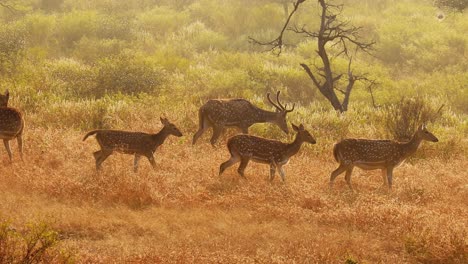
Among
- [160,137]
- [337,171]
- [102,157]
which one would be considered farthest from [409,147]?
[102,157]

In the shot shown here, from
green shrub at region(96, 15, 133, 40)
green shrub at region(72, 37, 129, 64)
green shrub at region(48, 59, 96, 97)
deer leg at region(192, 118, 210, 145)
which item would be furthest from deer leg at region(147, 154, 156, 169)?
green shrub at region(96, 15, 133, 40)

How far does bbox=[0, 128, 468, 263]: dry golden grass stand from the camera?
382 inches

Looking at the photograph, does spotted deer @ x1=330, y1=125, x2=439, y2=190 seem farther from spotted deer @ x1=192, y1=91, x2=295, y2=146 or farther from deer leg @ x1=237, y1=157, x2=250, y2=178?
spotted deer @ x1=192, y1=91, x2=295, y2=146

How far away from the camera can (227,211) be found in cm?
1139

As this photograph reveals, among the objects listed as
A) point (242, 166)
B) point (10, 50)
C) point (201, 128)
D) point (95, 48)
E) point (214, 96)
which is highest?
point (242, 166)

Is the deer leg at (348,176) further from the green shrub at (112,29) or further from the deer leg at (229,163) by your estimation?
the green shrub at (112,29)

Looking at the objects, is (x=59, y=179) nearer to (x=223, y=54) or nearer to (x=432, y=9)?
(x=223, y=54)

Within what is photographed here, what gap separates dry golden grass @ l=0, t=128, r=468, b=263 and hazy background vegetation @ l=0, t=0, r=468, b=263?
0.04 meters

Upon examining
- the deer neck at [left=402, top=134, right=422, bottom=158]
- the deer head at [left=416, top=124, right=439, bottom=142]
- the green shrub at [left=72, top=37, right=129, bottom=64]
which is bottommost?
the green shrub at [left=72, top=37, right=129, bottom=64]

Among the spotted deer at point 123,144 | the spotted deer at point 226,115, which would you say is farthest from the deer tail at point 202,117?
the spotted deer at point 123,144

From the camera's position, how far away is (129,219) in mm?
10820

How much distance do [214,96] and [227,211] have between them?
11.9 m

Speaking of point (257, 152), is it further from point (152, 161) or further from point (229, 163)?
point (152, 161)

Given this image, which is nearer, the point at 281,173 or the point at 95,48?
the point at 281,173
